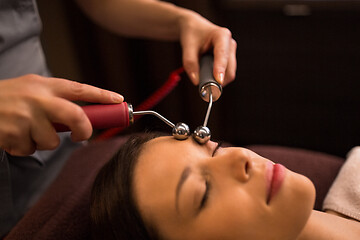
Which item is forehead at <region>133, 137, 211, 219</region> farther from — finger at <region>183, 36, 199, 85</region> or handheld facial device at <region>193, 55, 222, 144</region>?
finger at <region>183, 36, 199, 85</region>

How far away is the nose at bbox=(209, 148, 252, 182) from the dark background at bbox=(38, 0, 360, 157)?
56 cm

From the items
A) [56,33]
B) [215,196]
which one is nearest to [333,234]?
[215,196]

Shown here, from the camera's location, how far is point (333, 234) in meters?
0.77

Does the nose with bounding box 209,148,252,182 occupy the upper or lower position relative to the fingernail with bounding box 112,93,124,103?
lower

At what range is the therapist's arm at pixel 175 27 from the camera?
0.88 metres

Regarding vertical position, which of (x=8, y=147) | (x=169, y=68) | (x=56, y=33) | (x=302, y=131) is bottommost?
(x=302, y=131)

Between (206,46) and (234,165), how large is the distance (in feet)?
1.14

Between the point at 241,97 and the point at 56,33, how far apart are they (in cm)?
87

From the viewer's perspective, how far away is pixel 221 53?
85 cm

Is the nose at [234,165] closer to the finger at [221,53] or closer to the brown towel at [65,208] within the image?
the finger at [221,53]

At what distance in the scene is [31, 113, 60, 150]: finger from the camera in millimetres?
565

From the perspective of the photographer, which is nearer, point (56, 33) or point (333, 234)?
point (333, 234)

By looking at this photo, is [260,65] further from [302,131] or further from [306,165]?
[306,165]

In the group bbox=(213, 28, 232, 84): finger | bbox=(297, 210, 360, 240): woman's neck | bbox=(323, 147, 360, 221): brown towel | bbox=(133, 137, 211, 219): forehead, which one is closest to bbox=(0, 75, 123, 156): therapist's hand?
bbox=(133, 137, 211, 219): forehead
